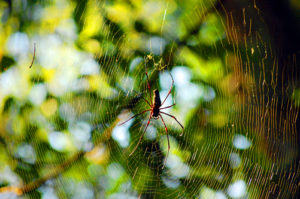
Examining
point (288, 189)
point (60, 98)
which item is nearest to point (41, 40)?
point (60, 98)

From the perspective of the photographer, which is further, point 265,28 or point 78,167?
point 78,167

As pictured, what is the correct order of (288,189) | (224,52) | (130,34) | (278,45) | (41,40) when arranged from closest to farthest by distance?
1. (278,45)
2. (288,189)
3. (224,52)
4. (130,34)
5. (41,40)

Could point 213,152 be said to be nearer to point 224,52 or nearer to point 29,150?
point 224,52

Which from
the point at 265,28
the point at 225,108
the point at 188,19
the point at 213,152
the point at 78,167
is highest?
the point at 188,19

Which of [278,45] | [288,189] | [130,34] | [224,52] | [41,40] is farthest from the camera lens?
[41,40]

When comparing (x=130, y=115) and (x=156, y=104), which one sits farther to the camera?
(x=130, y=115)

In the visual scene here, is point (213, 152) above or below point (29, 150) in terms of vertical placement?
above
